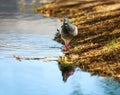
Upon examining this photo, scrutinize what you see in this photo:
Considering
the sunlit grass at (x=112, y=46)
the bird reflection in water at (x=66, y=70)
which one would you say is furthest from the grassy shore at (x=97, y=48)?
the bird reflection in water at (x=66, y=70)

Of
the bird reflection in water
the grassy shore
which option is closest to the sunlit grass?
the grassy shore

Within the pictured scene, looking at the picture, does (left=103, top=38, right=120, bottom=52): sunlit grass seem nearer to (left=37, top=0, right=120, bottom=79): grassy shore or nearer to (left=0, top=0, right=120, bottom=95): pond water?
(left=37, top=0, right=120, bottom=79): grassy shore

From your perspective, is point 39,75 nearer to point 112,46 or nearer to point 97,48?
point 112,46

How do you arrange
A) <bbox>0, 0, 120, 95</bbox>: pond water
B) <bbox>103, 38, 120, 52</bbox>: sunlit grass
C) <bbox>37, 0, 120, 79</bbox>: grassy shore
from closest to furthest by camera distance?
<bbox>0, 0, 120, 95</bbox>: pond water → <bbox>37, 0, 120, 79</bbox>: grassy shore → <bbox>103, 38, 120, 52</bbox>: sunlit grass

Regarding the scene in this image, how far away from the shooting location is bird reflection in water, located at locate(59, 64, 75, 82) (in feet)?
73.2

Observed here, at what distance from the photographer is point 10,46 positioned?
32.2 meters

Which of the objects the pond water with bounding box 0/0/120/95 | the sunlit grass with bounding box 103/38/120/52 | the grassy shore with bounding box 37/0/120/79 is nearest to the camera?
the pond water with bounding box 0/0/120/95

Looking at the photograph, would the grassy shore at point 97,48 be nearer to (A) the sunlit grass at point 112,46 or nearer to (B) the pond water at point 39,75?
(A) the sunlit grass at point 112,46

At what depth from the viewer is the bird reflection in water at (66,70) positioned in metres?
22.3

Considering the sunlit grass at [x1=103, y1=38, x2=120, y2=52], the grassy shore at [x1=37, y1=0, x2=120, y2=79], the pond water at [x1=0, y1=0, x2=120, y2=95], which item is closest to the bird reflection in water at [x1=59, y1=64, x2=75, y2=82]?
the pond water at [x1=0, y1=0, x2=120, y2=95]

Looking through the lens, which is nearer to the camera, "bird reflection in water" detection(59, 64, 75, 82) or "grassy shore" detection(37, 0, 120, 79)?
"bird reflection in water" detection(59, 64, 75, 82)

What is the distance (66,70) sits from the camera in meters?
23.3

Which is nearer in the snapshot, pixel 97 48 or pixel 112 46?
pixel 112 46

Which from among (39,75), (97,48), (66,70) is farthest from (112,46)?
(39,75)
